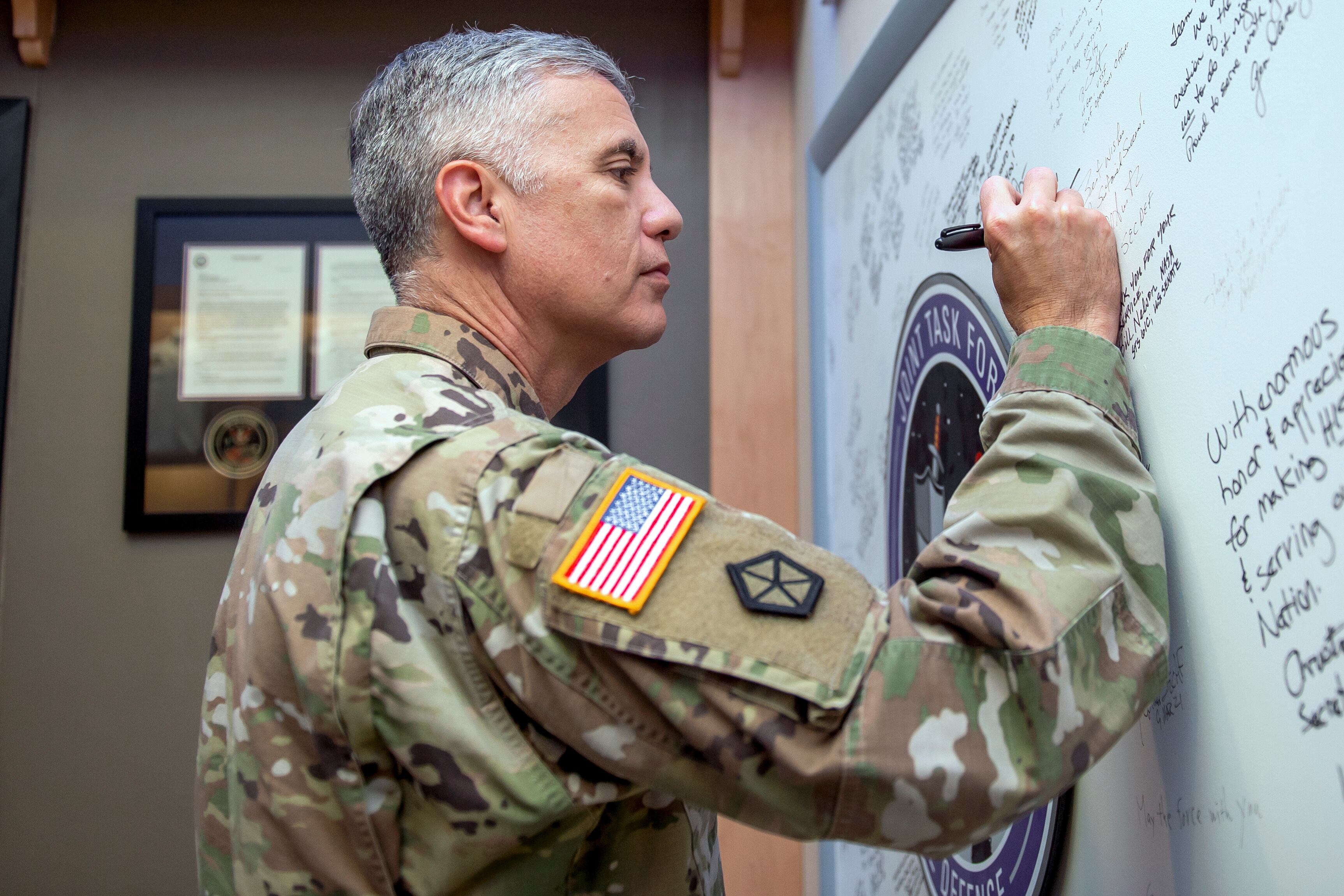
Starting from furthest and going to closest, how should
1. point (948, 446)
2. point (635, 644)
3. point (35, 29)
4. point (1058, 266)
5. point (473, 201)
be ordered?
point (35, 29) → point (948, 446) → point (473, 201) → point (1058, 266) → point (635, 644)

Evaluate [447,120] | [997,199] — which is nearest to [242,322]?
[447,120]

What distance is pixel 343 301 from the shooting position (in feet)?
5.23

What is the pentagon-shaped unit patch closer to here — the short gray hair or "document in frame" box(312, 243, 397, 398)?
the short gray hair

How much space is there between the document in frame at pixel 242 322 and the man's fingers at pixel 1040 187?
48.7 inches

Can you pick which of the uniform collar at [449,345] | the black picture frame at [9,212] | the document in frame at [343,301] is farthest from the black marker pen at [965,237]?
the black picture frame at [9,212]

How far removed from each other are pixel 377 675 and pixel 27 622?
132 cm

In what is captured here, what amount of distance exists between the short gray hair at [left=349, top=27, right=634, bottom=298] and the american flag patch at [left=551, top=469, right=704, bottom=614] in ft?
1.20

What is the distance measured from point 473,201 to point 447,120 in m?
0.08

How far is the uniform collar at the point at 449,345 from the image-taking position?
717mm

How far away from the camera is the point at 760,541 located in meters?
0.52

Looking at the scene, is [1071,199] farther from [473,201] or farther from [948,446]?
[473,201]

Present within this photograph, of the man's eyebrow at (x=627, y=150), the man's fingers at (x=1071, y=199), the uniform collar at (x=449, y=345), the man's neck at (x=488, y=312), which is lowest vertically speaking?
the uniform collar at (x=449, y=345)
